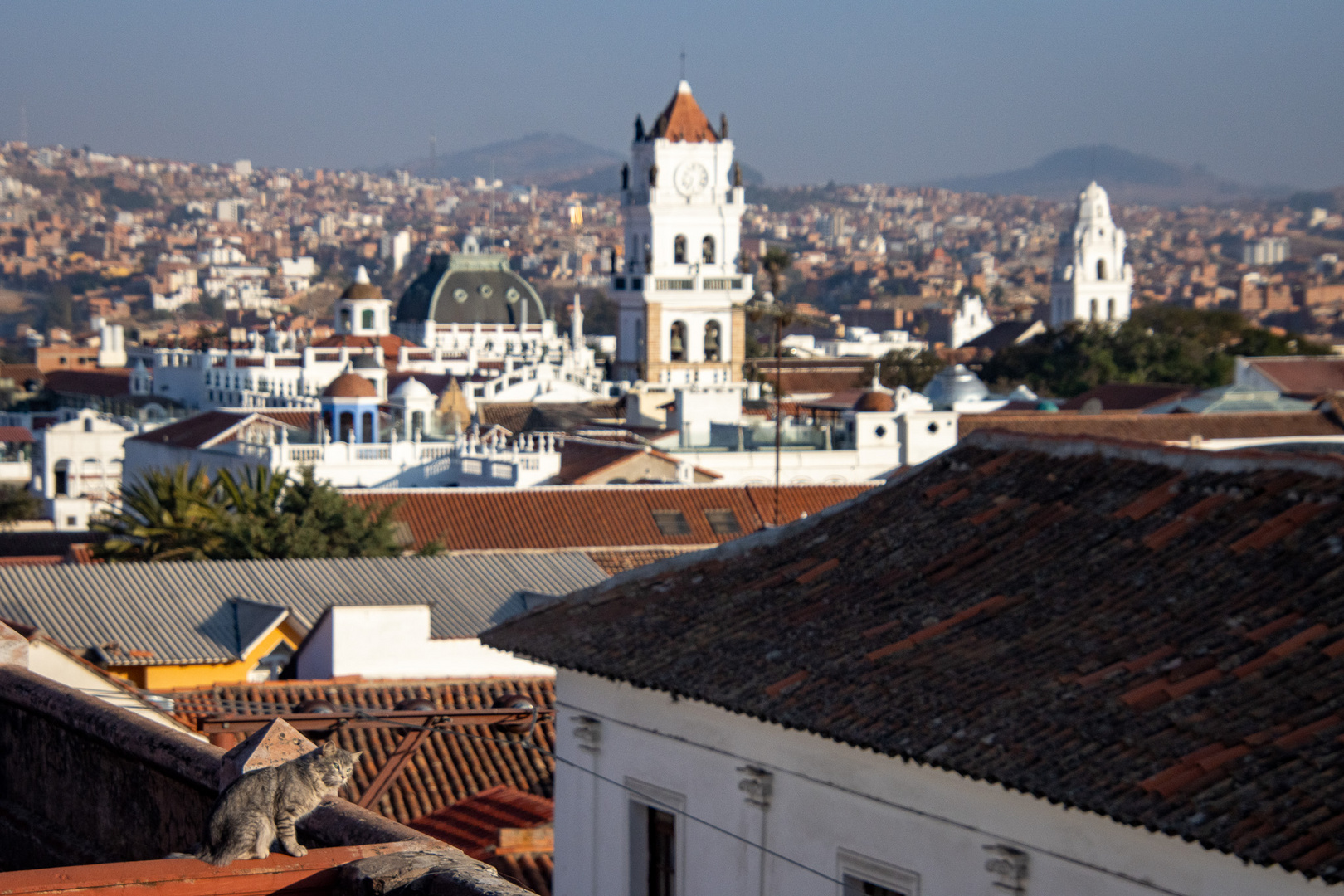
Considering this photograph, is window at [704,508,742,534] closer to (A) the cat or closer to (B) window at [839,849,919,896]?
(B) window at [839,849,919,896]

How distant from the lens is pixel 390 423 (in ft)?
145

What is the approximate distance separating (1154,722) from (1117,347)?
64.8 meters

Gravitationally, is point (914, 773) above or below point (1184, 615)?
below

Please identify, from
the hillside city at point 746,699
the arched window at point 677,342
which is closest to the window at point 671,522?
the hillside city at point 746,699

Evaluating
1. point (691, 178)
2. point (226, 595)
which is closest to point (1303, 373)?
point (691, 178)

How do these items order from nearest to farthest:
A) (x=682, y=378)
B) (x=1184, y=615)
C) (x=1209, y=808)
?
(x=1209, y=808) < (x=1184, y=615) < (x=682, y=378)

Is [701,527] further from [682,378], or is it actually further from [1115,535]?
[682,378]

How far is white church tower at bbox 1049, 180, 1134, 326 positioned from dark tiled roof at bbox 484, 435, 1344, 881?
9116cm

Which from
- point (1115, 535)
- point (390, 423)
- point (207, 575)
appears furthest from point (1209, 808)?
point (390, 423)

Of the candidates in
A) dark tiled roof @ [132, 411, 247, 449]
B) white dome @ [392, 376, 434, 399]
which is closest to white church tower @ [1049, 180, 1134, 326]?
dark tiled roof @ [132, 411, 247, 449]

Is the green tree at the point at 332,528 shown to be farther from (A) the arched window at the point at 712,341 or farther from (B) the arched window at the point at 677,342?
(A) the arched window at the point at 712,341

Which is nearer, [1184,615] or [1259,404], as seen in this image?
[1184,615]

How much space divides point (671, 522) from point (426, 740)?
15447 mm

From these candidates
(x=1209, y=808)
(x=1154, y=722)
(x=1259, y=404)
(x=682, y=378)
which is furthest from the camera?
(x=682, y=378)
